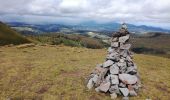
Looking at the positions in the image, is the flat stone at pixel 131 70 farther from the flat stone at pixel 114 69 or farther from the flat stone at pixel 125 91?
the flat stone at pixel 125 91

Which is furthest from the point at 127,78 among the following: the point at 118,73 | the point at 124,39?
the point at 124,39

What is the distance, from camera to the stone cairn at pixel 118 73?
34.4 meters

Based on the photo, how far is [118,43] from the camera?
38094mm

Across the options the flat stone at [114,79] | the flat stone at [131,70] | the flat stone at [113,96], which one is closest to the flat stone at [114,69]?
the flat stone at [114,79]

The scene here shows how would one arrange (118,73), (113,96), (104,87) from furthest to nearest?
(118,73)
(104,87)
(113,96)

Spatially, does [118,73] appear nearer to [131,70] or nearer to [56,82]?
[131,70]

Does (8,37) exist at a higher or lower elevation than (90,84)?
lower

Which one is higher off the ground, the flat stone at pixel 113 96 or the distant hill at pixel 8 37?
the flat stone at pixel 113 96

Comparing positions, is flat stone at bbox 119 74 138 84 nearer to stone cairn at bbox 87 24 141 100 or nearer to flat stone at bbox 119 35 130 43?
stone cairn at bbox 87 24 141 100

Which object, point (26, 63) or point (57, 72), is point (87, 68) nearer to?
point (57, 72)

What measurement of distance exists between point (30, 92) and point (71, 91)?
18.4 feet

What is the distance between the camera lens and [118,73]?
3619 centimetres

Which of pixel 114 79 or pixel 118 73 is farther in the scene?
pixel 118 73

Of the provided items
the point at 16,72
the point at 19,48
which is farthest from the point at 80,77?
the point at 19,48
